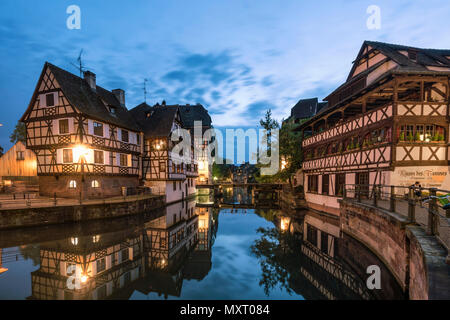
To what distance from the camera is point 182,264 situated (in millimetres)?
10070

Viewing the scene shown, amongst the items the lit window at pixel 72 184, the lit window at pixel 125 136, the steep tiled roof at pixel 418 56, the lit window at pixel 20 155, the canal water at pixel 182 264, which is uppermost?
the steep tiled roof at pixel 418 56

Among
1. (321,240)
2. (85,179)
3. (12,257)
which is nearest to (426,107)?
(321,240)

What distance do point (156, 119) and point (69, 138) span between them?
35.0ft

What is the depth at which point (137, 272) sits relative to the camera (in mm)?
8930

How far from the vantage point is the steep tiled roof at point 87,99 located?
19.3 metres

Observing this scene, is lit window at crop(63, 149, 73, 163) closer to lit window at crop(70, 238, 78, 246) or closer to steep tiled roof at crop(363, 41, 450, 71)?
lit window at crop(70, 238, 78, 246)

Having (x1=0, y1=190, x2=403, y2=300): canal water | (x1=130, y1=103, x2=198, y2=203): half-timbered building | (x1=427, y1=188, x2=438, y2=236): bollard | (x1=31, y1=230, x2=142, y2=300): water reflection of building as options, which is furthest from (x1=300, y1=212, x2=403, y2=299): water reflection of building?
(x1=130, y1=103, x2=198, y2=203): half-timbered building

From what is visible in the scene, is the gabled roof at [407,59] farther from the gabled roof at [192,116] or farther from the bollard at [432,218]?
the gabled roof at [192,116]

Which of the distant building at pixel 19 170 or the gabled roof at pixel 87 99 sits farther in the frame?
the distant building at pixel 19 170

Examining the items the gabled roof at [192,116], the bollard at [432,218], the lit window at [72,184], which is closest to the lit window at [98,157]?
the lit window at [72,184]

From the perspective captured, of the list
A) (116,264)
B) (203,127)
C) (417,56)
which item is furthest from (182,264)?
(203,127)

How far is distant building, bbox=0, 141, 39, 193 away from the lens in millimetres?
23516

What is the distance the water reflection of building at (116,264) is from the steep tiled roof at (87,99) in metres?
12.1
